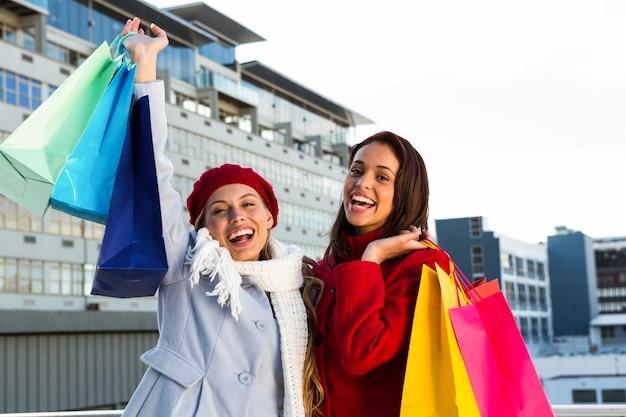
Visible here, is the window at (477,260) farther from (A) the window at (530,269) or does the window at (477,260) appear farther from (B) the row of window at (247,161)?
(B) the row of window at (247,161)

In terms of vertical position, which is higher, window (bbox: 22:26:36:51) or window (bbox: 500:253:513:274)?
window (bbox: 22:26:36:51)

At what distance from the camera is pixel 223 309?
2938 mm

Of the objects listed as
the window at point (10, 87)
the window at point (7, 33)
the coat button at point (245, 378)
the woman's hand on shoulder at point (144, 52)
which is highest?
the window at point (7, 33)

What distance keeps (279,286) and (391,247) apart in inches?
16.3

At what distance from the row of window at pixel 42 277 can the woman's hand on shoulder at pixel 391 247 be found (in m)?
37.0

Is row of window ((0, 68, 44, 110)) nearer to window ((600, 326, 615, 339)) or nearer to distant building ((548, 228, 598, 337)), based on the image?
distant building ((548, 228, 598, 337))

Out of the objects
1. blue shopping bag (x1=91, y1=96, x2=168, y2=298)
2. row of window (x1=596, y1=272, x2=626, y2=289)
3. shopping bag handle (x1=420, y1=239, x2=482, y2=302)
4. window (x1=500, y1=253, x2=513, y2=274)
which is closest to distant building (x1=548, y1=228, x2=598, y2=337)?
row of window (x1=596, y1=272, x2=626, y2=289)

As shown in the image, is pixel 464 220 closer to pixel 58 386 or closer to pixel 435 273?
pixel 58 386

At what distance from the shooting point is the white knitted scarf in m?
2.82

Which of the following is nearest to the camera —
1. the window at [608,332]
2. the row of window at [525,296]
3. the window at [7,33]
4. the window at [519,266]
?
the window at [7,33]

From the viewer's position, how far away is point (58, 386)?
41.4m

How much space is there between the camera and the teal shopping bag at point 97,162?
266cm

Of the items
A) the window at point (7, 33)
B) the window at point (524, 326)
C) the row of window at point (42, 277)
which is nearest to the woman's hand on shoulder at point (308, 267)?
the row of window at point (42, 277)

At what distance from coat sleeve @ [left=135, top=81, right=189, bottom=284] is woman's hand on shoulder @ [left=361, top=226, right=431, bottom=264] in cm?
61
